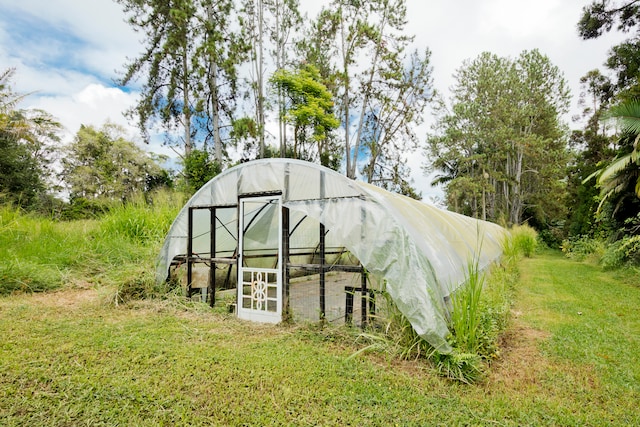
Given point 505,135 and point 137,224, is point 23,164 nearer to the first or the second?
point 137,224

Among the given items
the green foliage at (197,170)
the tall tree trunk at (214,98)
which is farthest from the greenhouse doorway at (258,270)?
the tall tree trunk at (214,98)

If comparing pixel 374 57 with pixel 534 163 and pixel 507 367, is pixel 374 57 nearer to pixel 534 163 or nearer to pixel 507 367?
pixel 534 163

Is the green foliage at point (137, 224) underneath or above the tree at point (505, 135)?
underneath

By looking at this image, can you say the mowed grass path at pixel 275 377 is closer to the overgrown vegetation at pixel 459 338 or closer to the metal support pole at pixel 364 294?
the overgrown vegetation at pixel 459 338

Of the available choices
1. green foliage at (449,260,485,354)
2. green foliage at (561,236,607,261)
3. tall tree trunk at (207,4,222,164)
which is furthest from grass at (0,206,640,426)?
tall tree trunk at (207,4,222,164)

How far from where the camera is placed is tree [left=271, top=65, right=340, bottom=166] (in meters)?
15.1

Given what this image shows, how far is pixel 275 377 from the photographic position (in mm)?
3002

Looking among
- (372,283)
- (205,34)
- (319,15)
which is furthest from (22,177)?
(372,283)

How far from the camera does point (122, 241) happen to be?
737cm

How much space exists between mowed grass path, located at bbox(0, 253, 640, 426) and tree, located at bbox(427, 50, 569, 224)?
60.7ft

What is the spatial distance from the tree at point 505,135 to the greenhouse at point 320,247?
16799 millimetres

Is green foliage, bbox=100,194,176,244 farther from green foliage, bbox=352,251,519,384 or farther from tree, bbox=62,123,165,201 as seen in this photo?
tree, bbox=62,123,165,201

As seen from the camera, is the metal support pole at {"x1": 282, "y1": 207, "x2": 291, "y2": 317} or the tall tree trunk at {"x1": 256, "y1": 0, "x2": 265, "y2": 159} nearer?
the metal support pole at {"x1": 282, "y1": 207, "x2": 291, "y2": 317}

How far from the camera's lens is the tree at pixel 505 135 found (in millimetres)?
21078
